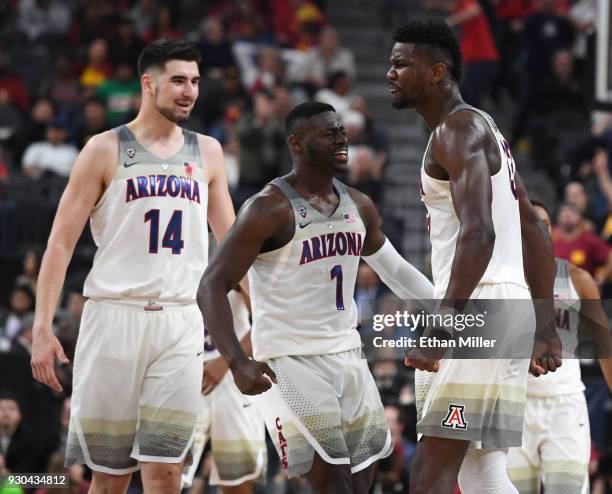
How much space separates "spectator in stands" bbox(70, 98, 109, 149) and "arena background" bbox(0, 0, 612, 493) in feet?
0.06

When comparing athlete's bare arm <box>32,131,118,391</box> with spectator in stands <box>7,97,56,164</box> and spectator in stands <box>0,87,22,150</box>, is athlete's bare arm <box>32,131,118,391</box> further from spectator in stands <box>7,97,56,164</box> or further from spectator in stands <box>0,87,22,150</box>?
spectator in stands <box>0,87,22,150</box>

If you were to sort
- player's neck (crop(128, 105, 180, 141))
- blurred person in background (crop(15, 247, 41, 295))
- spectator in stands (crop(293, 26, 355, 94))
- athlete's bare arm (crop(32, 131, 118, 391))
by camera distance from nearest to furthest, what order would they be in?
athlete's bare arm (crop(32, 131, 118, 391)), player's neck (crop(128, 105, 180, 141)), blurred person in background (crop(15, 247, 41, 295)), spectator in stands (crop(293, 26, 355, 94))

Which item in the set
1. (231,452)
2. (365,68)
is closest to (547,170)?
(365,68)

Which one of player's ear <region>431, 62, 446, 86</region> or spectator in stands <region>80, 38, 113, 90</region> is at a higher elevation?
spectator in stands <region>80, 38, 113, 90</region>

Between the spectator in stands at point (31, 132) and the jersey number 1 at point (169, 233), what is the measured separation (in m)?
8.57

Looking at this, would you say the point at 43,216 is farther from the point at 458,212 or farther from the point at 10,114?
the point at 458,212

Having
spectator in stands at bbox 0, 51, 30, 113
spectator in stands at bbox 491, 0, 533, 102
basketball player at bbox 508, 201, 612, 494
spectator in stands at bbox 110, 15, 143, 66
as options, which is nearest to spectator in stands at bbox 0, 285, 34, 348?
spectator in stands at bbox 0, 51, 30, 113

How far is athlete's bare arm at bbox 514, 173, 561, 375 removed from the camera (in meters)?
6.02

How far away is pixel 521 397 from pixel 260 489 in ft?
15.8

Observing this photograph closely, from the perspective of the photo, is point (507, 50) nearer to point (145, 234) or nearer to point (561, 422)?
point (561, 422)

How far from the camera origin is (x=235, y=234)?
20.2 ft

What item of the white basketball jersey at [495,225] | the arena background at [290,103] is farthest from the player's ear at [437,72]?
the arena background at [290,103]

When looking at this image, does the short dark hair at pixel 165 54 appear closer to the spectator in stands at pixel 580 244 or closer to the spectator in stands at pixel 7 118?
the spectator in stands at pixel 580 244

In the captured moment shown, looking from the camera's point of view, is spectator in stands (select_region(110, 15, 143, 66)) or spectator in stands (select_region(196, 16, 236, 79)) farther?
spectator in stands (select_region(196, 16, 236, 79))
